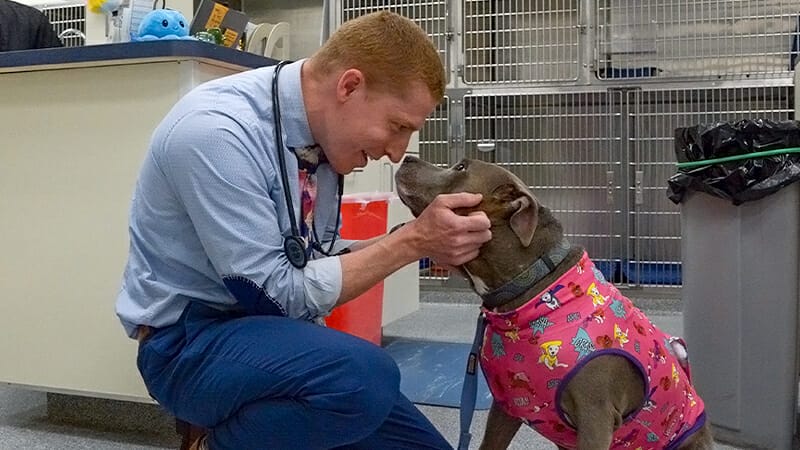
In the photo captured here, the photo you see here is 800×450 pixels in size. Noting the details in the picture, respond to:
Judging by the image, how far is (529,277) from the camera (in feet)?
4.46

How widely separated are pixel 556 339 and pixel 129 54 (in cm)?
110

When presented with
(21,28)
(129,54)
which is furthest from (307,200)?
(21,28)

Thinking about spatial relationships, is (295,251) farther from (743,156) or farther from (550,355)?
(743,156)

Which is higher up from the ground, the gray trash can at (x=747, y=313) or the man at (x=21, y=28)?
the man at (x=21, y=28)

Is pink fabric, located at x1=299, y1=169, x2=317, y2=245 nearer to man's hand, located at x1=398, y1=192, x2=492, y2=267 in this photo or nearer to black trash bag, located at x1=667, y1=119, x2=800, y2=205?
man's hand, located at x1=398, y1=192, x2=492, y2=267

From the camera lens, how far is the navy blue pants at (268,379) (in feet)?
3.98

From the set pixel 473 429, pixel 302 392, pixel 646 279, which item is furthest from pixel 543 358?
pixel 646 279

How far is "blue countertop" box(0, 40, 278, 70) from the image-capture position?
170 cm

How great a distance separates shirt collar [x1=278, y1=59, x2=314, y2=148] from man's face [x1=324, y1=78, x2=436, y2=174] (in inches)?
1.9

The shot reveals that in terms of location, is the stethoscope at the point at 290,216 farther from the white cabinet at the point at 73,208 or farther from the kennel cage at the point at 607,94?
the kennel cage at the point at 607,94

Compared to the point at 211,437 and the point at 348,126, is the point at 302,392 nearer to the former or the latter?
the point at 211,437

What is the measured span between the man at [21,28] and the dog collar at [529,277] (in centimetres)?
209

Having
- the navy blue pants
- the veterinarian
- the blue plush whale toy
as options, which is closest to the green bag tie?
the veterinarian

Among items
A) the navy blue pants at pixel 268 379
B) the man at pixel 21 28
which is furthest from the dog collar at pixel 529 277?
the man at pixel 21 28
